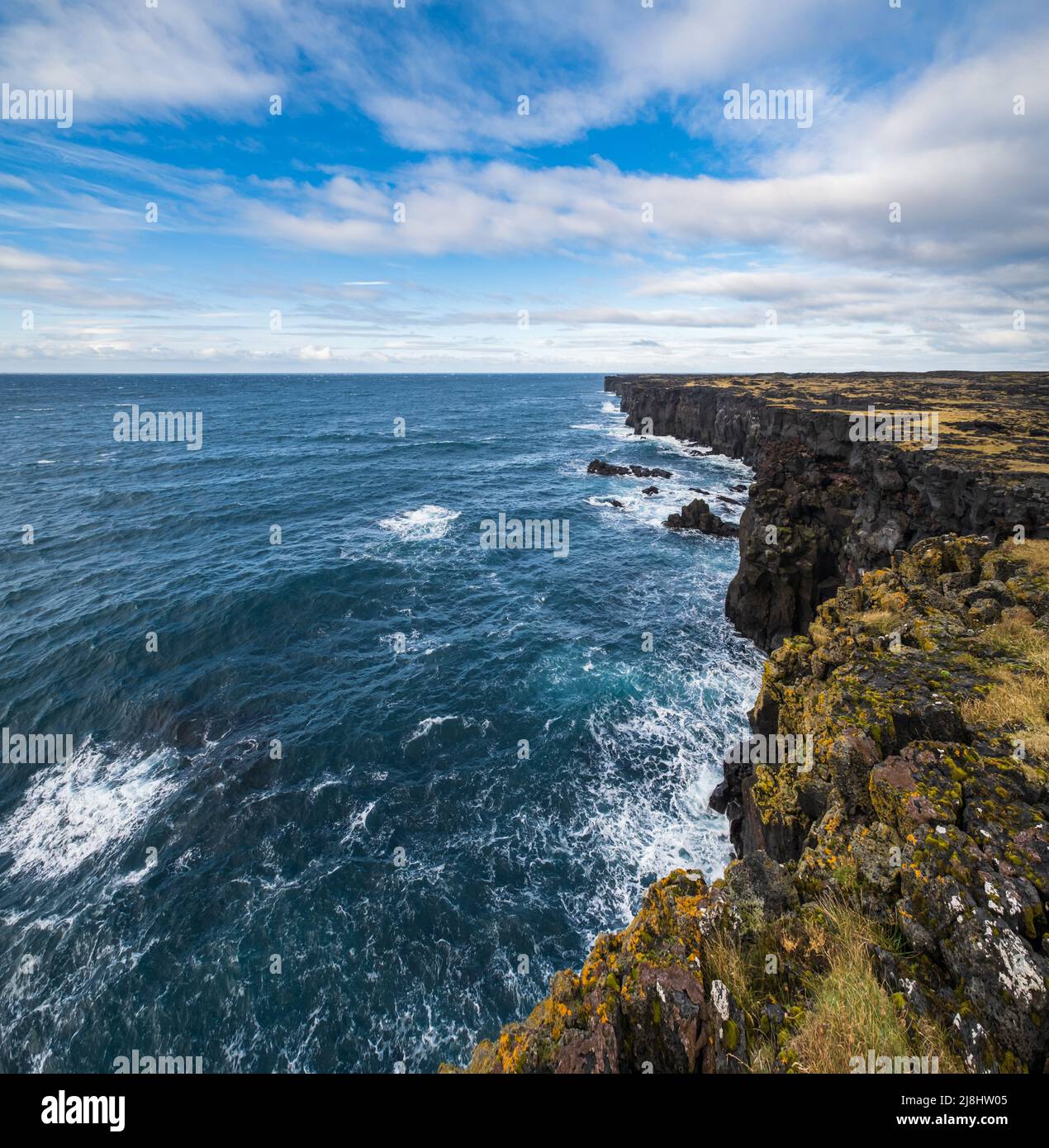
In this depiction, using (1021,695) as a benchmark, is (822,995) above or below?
below

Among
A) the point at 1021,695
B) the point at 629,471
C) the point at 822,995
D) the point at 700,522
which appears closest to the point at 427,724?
the point at 822,995

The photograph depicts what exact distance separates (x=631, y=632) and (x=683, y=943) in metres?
29.9

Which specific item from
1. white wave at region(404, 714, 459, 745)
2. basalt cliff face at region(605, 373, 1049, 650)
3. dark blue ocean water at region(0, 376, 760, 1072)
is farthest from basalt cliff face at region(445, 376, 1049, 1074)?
white wave at region(404, 714, 459, 745)

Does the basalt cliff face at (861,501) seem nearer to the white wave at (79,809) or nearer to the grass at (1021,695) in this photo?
the grass at (1021,695)

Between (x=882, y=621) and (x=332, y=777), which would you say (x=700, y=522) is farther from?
(x=332, y=777)

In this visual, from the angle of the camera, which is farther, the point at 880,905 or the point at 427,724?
the point at 427,724

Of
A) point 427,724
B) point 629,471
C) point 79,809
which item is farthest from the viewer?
point 629,471

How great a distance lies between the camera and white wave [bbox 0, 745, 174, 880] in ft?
69.5

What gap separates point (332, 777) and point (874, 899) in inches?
898

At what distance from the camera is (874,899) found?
28.7ft
